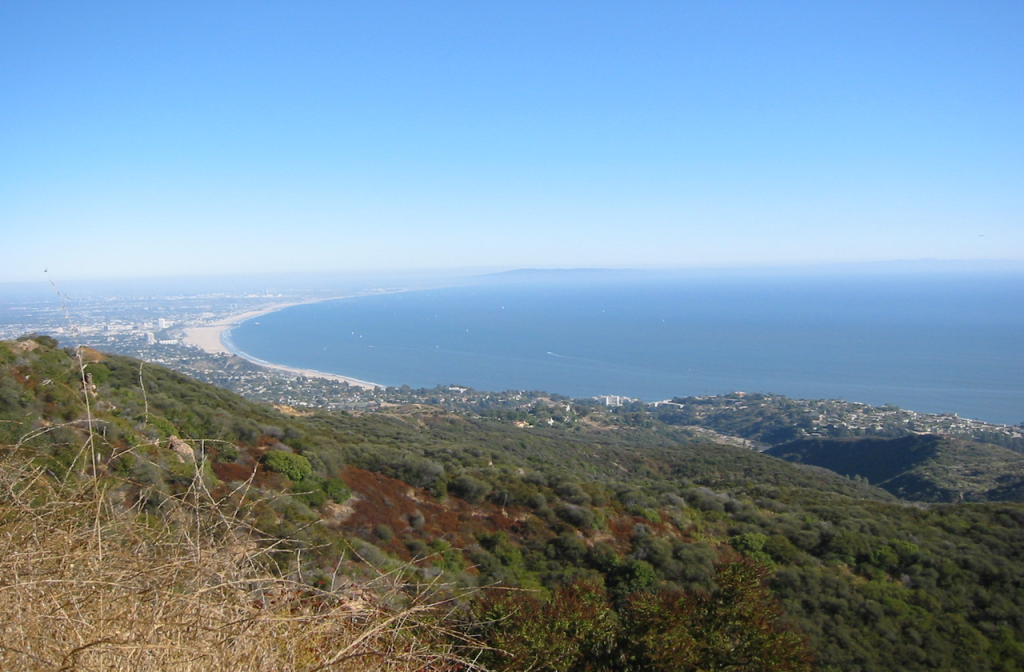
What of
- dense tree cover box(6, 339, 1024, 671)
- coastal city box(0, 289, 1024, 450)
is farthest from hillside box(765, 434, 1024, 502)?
dense tree cover box(6, 339, 1024, 671)

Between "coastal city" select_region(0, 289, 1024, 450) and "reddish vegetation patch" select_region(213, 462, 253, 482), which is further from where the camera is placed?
"coastal city" select_region(0, 289, 1024, 450)

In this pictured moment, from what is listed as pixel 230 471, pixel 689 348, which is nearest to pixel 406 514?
pixel 230 471

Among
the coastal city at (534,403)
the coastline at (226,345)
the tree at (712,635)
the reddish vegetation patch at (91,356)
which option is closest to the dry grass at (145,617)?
the tree at (712,635)

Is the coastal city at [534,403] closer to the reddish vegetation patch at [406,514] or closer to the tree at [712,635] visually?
the reddish vegetation patch at [406,514]

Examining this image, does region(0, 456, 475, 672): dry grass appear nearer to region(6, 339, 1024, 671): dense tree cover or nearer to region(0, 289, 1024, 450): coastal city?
region(6, 339, 1024, 671): dense tree cover

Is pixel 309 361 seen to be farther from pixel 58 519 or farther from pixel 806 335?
pixel 806 335

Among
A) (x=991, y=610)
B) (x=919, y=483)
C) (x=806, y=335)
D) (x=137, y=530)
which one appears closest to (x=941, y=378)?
(x=806, y=335)

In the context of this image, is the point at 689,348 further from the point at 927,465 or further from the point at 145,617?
the point at 145,617

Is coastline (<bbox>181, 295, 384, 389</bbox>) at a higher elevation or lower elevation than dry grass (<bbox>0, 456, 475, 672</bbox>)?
lower
